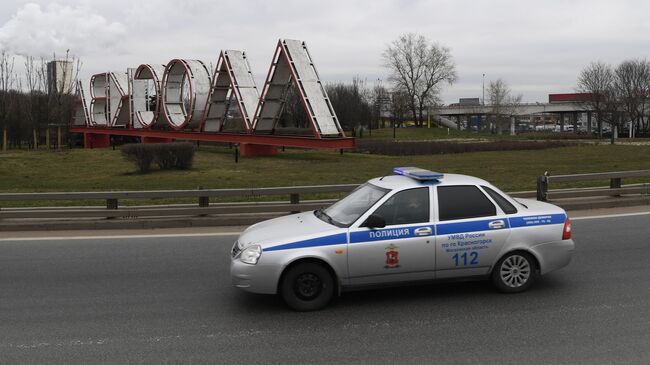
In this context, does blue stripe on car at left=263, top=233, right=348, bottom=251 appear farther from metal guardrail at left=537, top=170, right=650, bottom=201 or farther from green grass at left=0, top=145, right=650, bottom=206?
green grass at left=0, top=145, right=650, bottom=206

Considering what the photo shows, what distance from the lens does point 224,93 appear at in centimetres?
3962

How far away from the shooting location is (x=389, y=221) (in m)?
6.86

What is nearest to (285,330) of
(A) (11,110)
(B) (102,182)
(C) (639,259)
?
(C) (639,259)

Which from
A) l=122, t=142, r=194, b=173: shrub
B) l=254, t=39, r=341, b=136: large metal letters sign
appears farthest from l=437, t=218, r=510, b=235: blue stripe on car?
l=254, t=39, r=341, b=136: large metal letters sign

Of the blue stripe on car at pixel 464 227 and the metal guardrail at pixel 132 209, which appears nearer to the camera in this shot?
the blue stripe on car at pixel 464 227

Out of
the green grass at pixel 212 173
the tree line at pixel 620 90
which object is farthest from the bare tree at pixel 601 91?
the green grass at pixel 212 173

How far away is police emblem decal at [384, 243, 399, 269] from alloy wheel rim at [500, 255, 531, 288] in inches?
52.8

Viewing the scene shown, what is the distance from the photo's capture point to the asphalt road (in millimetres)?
5457

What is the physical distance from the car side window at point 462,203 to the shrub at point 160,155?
20.8 m

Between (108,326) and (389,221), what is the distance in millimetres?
3163

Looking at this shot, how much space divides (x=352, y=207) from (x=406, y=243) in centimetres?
89

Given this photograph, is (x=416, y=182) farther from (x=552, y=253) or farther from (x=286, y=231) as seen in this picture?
(x=552, y=253)

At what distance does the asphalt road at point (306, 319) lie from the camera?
215 inches

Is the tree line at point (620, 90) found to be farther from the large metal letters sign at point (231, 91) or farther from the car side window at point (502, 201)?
the car side window at point (502, 201)
